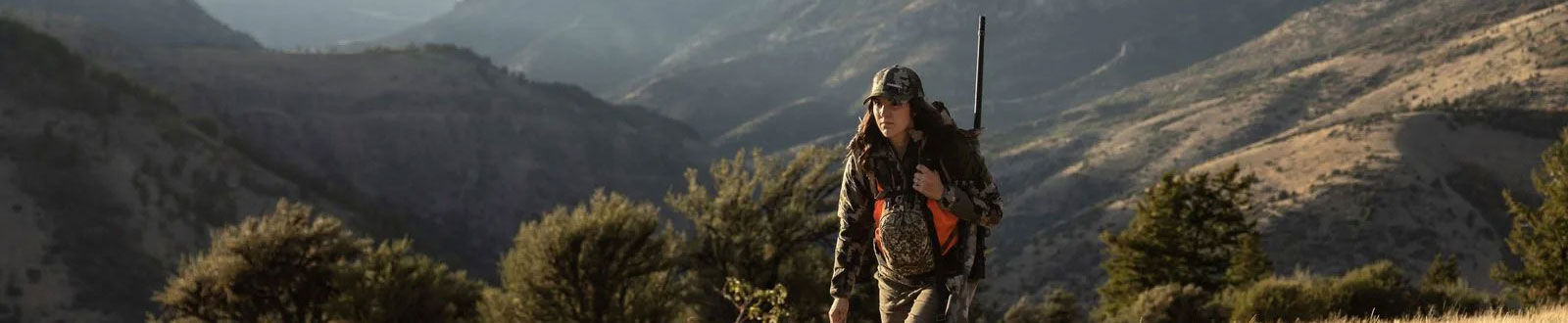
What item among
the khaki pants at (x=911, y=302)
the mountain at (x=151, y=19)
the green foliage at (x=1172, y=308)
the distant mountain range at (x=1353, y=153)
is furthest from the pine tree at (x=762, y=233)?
the mountain at (x=151, y=19)

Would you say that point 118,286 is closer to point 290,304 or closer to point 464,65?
point 290,304

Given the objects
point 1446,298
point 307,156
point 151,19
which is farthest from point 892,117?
point 151,19

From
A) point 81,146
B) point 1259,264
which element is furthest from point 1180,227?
point 81,146

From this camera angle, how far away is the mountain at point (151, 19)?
14988 centimetres

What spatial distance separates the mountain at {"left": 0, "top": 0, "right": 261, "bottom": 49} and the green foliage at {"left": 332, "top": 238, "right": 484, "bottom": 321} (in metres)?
144

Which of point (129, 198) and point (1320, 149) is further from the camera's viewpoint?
point (1320, 149)

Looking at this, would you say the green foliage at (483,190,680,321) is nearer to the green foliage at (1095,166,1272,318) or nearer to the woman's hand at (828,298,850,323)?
the woman's hand at (828,298,850,323)

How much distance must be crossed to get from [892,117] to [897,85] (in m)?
0.18

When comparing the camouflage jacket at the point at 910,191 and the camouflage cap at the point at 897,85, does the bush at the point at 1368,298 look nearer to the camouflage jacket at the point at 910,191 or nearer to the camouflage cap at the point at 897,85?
the camouflage jacket at the point at 910,191

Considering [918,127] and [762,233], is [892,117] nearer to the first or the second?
[918,127]

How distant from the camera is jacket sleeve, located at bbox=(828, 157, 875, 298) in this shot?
18.3ft

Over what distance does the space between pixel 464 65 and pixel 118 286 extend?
100 meters

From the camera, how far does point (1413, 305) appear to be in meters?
19.4

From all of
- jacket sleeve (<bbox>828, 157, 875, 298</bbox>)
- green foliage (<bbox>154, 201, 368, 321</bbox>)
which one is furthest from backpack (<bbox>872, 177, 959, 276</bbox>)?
green foliage (<bbox>154, 201, 368, 321</bbox>)
